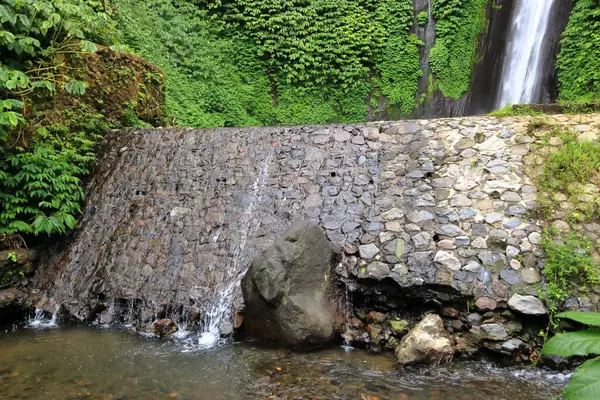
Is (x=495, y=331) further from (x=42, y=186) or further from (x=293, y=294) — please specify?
(x=42, y=186)

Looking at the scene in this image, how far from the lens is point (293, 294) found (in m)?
4.37

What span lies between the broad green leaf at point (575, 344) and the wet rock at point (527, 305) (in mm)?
2939

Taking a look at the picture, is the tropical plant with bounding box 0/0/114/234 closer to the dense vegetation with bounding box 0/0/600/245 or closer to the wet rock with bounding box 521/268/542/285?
the dense vegetation with bounding box 0/0/600/245

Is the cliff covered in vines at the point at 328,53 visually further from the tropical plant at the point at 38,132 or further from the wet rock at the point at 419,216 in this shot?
the wet rock at the point at 419,216

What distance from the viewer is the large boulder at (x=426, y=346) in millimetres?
3965

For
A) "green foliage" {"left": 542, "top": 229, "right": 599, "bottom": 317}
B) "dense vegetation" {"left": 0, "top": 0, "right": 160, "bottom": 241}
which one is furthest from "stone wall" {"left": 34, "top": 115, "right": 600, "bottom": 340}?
"dense vegetation" {"left": 0, "top": 0, "right": 160, "bottom": 241}

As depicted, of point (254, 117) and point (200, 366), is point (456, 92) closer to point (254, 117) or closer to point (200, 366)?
point (254, 117)

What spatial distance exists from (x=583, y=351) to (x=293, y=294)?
10.5 feet

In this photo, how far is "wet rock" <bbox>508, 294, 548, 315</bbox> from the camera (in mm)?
4056

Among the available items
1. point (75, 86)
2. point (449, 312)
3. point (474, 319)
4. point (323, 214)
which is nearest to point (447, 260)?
point (449, 312)

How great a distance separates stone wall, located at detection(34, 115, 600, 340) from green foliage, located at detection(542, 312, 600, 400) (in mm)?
3025

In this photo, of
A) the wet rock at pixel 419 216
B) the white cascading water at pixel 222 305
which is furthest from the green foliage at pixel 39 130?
the wet rock at pixel 419 216

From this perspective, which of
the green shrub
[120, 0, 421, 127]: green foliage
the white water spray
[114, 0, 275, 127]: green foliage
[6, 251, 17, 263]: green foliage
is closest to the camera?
the white water spray

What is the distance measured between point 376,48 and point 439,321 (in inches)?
493
